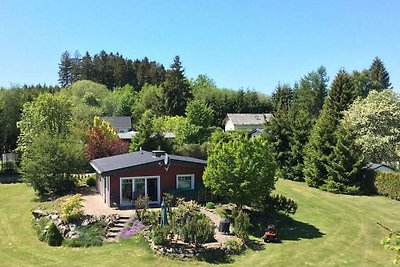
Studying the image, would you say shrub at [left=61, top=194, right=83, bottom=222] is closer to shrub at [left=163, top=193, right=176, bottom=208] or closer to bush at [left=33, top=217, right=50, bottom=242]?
bush at [left=33, top=217, right=50, bottom=242]

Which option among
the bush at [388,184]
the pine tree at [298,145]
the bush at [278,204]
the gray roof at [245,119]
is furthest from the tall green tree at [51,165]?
the gray roof at [245,119]

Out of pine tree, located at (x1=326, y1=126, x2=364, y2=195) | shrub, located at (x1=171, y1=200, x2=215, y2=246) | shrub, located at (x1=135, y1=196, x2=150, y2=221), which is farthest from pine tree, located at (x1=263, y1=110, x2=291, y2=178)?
shrub, located at (x1=171, y1=200, x2=215, y2=246)

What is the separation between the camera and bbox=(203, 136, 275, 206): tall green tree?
2255 centimetres

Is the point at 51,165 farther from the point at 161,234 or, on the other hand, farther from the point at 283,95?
Result: the point at 283,95

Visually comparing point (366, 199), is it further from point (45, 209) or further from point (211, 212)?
point (45, 209)

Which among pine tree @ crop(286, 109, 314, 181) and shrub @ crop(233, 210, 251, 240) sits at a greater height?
pine tree @ crop(286, 109, 314, 181)

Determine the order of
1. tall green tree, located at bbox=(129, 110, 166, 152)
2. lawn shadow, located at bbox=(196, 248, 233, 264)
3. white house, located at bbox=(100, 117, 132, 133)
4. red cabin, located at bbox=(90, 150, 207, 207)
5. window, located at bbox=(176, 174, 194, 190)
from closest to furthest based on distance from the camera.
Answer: lawn shadow, located at bbox=(196, 248, 233, 264) → red cabin, located at bbox=(90, 150, 207, 207) → window, located at bbox=(176, 174, 194, 190) → tall green tree, located at bbox=(129, 110, 166, 152) → white house, located at bbox=(100, 117, 132, 133)

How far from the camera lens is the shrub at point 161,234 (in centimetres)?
1919

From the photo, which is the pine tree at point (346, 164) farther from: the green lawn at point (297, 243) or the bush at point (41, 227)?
the bush at point (41, 227)

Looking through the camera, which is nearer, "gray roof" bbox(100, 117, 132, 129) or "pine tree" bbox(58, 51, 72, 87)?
"gray roof" bbox(100, 117, 132, 129)

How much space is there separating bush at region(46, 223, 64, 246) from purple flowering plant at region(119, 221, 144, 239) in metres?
3.13

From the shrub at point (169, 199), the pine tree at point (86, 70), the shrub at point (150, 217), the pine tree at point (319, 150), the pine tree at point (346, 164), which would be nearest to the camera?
the shrub at point (150, 217)

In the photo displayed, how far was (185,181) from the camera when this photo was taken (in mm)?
27531

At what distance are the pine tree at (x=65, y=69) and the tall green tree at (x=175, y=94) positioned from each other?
45728 millimetres
